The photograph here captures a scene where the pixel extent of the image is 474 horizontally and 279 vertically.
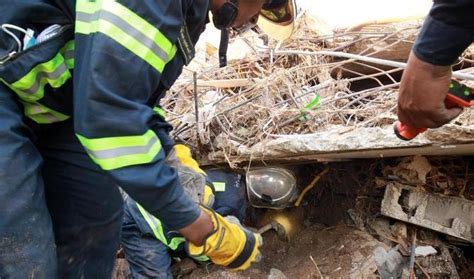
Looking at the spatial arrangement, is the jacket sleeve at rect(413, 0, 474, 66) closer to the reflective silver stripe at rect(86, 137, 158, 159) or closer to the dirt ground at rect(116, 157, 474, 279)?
the reflective silver stripe at rect(86, 137, 158, 159)

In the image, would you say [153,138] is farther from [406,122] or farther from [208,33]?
[208,33]

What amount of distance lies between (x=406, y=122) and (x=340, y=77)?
7.81 feet

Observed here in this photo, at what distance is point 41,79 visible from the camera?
149 cm

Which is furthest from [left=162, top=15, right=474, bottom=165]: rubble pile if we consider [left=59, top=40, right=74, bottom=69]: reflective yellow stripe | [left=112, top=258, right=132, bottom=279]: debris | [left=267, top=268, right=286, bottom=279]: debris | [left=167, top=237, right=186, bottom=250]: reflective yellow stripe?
[left=59, top=40, right=74, bottom=69]: reflective yellow stripe

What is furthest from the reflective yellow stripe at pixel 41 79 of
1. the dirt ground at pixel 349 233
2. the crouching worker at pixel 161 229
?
the dirt ground at pixel 349 233

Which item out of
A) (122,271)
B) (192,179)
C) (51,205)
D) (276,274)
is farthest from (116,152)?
(122,271)

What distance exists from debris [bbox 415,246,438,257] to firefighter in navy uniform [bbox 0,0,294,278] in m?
1.60

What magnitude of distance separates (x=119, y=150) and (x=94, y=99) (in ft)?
0.57

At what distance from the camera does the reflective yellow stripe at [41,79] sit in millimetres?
1436

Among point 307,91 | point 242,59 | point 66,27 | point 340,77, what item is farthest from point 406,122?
point 242,59

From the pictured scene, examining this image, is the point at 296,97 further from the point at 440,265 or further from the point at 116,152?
the point at 116,152

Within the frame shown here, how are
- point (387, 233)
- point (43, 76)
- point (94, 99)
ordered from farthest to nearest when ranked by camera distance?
1. point (387, 233)
2. point (43, 76)
3. point (94, 99)

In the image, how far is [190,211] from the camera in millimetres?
1566

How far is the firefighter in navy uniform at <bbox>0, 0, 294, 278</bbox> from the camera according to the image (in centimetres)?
128
